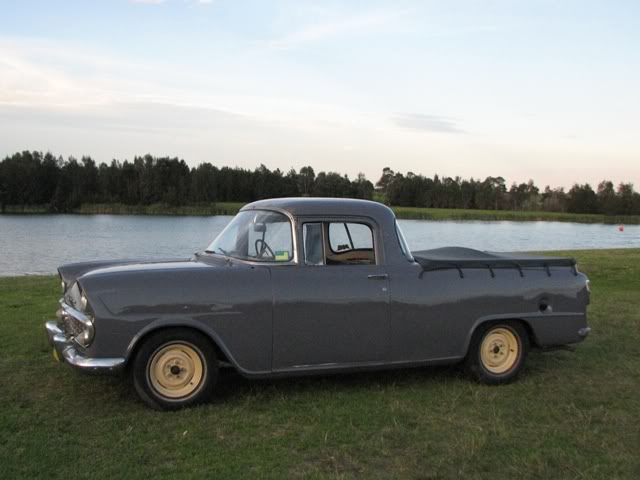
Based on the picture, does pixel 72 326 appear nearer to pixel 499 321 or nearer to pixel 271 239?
pixel 271 239

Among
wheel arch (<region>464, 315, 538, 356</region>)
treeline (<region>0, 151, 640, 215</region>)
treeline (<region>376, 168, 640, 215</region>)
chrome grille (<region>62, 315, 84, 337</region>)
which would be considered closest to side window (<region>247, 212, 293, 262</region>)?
chrome grille (<region>62, 315, 84, 337</region>)

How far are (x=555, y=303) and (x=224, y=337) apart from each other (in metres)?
3.39

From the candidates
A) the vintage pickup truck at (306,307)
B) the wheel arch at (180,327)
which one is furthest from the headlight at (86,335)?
the wheel arch at (180,327)

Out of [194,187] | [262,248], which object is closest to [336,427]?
[262,248]

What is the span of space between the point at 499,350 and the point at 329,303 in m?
2.00

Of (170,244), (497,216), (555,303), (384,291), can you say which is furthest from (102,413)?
(497,216)

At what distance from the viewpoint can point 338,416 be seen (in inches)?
196

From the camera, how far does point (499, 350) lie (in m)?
6.16

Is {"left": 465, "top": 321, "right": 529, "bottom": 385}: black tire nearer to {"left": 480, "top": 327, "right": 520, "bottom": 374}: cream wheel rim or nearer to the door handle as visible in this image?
{"left": 480, "top": 327, "right": 520, "bottom": 374}: cream wheel rim

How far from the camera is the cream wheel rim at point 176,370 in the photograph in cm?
495

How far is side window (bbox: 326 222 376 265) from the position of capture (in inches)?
222

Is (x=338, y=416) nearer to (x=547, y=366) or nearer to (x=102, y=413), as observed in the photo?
(x=102, y=413)

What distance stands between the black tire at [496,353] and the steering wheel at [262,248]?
2163 mm

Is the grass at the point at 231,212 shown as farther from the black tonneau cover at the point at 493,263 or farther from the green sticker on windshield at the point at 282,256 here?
the green sticker on windshield at the point at 282,256
